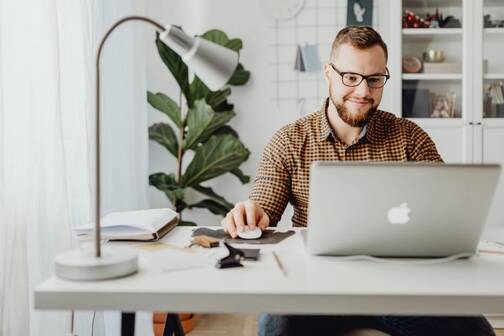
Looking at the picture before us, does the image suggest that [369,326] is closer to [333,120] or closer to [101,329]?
[333,120]

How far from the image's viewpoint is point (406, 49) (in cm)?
329

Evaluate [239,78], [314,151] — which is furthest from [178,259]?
[239,78]

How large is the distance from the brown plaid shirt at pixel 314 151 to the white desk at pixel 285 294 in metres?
0.83

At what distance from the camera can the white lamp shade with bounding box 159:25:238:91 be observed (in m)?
1.02

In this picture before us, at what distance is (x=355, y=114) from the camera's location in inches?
71.8

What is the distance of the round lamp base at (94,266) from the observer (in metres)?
0.96

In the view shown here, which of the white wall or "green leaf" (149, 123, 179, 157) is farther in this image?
the white wall

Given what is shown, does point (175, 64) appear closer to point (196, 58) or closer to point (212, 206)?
point (212, 206)

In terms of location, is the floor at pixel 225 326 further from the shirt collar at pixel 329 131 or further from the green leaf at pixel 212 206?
the shirt collar at pixel 329 131

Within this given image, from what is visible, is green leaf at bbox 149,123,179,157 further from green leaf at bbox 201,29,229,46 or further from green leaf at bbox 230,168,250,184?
green leaf at bbox 201,29,229,46

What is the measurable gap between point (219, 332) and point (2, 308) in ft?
4.67

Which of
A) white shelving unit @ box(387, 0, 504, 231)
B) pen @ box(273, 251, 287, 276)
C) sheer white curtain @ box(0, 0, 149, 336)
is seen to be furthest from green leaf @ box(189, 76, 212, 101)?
pen @ box(273, 251, 287, 276)

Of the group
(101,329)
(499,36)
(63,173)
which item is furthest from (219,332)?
(499,36)

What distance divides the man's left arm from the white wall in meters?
1.55
